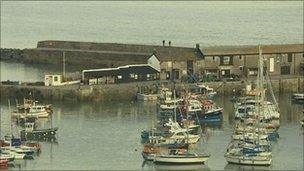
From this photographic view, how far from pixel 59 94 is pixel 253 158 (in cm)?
1209

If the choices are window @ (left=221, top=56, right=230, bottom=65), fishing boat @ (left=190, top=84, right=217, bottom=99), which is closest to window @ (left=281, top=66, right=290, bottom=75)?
window @ (left=221, top=56, right=230, bottom=65)

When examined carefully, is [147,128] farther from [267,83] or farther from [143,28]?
[143,28]

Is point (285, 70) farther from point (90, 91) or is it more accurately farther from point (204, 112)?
point (204, 112)

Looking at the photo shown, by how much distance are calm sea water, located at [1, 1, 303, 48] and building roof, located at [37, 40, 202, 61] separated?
9275 millimetres

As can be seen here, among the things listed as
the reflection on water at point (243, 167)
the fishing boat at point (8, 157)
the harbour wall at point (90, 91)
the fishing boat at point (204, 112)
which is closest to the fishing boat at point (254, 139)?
the reflection on water at point (243, 167)

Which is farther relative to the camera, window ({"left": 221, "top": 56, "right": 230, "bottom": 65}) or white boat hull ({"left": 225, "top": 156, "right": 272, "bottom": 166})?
window ({"left": 221, "top": 56, "right": 230, "bottom": 65})

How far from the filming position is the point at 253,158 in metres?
35.4

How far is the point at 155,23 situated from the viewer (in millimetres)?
88625

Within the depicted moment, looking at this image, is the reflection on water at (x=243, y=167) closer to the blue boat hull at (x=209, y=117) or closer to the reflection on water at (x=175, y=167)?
the reflection on water at (x=175, y=167)

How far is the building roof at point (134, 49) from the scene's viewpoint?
50.0 meters

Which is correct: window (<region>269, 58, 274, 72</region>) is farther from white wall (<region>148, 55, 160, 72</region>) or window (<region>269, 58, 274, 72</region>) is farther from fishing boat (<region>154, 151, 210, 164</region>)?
fishing boat (<region>154, 151, 210, 164</region>)

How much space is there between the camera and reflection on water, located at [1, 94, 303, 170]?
35.3 meters

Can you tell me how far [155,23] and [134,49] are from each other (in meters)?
30.8

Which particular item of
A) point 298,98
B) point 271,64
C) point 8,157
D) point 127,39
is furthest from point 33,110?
point 127,39
